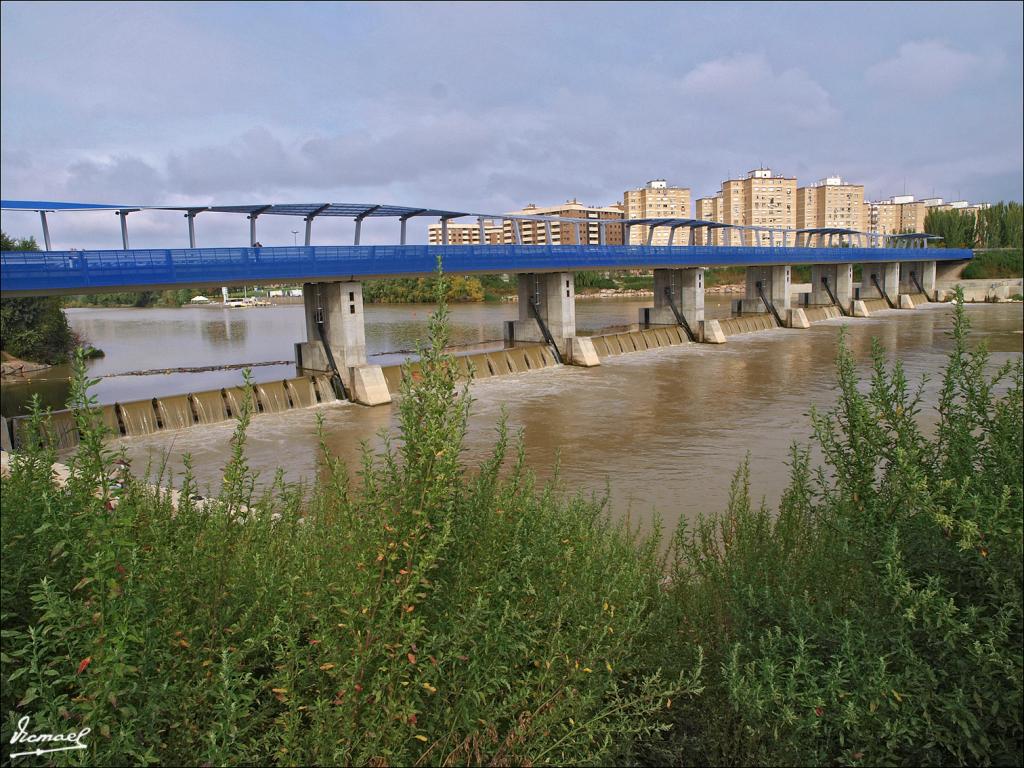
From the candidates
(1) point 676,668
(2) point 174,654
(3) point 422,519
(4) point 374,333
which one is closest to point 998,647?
(1) point 676,668

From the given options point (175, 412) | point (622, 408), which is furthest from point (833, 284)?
point (175, 412)

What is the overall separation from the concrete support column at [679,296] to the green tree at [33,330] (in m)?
32.4

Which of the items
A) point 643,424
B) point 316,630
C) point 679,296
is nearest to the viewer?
point 316,630

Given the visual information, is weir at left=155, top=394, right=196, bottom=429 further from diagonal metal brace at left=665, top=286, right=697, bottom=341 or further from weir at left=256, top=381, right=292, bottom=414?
diagonal metal brace at left=665, top=286, right=697, bottom=341

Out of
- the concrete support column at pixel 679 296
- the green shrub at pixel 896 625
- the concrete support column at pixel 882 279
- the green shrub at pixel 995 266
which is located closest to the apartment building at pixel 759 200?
the green shrub at pixel 995 266

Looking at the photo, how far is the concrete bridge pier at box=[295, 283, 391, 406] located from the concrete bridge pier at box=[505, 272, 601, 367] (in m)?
9.99

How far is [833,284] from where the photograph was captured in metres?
57.1

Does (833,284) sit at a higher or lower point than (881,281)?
lower

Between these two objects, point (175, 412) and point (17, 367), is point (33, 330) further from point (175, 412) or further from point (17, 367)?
point (175, 412)

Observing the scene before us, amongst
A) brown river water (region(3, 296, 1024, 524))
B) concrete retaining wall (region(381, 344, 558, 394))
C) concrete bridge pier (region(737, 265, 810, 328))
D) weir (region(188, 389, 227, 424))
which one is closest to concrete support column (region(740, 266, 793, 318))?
concrete bridge pier (region(737, 265, 810, 328))

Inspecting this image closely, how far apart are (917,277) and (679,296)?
144ft

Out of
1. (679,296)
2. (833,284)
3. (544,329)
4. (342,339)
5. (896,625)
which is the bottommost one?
(896,625)

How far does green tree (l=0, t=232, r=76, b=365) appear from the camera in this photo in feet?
123

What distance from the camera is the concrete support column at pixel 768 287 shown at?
160 ft
